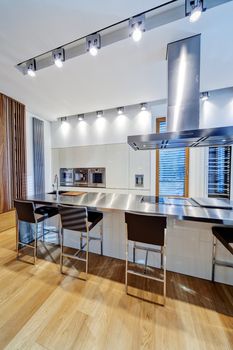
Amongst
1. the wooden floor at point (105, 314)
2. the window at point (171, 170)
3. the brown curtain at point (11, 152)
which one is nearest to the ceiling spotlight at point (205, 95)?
the window at point (171, 170)

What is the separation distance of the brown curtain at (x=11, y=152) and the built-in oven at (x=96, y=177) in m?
1.54

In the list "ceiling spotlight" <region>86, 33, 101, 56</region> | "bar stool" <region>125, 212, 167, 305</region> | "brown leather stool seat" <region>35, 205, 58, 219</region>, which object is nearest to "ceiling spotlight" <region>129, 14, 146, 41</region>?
"ceiling spotlight" <region>86, 33, 101, 56</region>

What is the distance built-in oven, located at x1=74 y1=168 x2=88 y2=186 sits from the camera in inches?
166

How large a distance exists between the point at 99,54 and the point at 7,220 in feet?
11.2

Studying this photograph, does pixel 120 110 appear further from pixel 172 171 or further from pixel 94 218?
pixel 94 218

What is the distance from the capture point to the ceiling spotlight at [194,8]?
1.33m

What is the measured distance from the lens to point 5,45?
1.86 m

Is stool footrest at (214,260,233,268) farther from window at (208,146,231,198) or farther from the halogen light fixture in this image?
the halogen light fixture

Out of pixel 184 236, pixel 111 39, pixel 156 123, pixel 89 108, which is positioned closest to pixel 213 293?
pixel 184 236

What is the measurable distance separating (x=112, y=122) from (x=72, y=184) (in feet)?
6.52

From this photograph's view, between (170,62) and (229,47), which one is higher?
(229,47)

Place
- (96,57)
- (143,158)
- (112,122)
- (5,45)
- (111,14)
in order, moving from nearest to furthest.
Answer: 1. (111,14)
2. (5,45)
3. (96,57)
4. (143,158)
5. (112,122)

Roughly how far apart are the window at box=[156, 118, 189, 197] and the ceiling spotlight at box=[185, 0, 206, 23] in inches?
89.5

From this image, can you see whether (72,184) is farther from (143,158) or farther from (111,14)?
(111,14)
